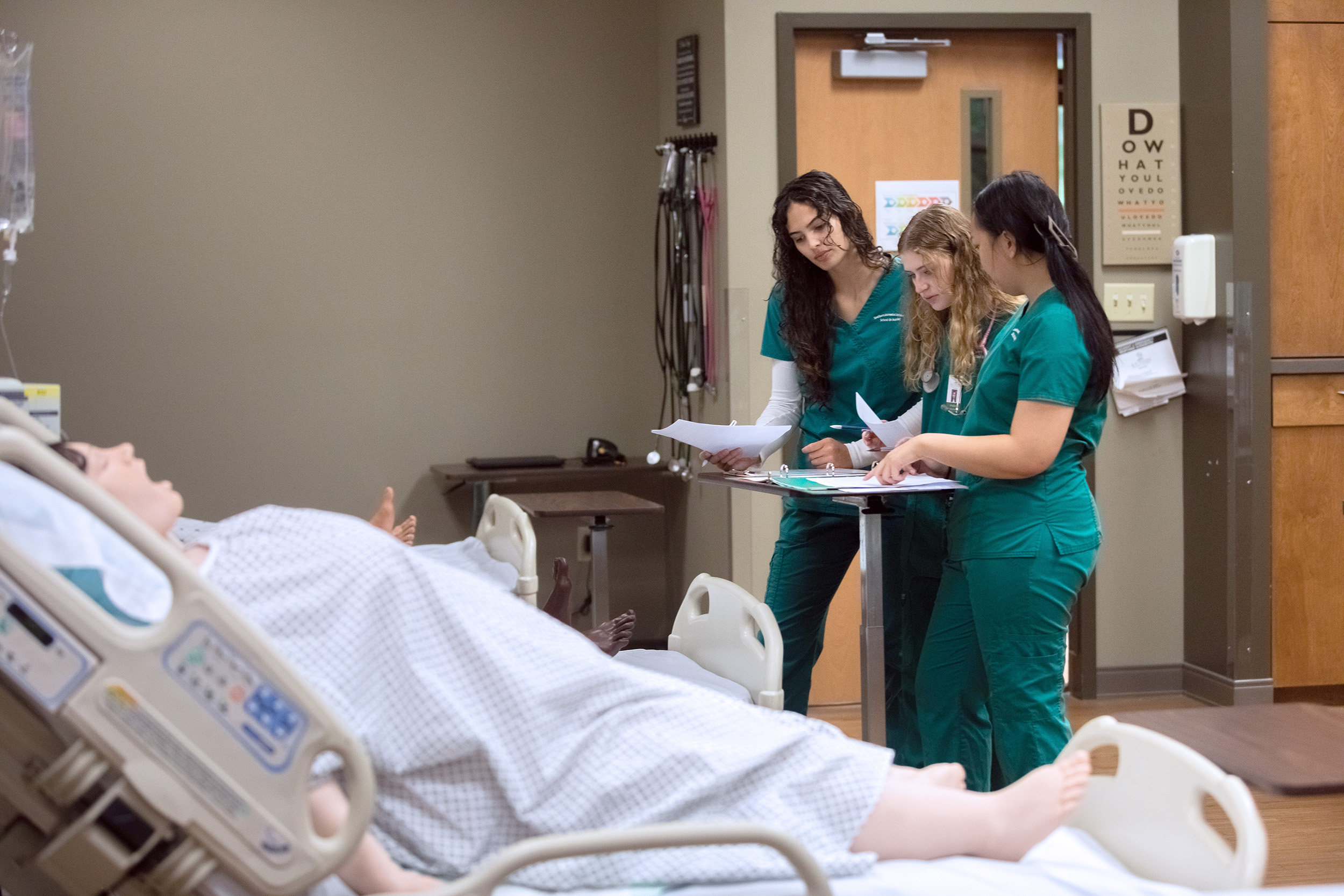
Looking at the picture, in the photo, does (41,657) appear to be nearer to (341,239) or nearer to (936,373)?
(936,373)

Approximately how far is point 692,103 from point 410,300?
1227 mm

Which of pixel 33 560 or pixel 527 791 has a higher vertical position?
pixel 33 560

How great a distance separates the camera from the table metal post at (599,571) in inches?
137

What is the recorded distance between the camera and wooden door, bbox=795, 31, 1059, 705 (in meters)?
3.88

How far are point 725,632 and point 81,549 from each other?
119 centimetres

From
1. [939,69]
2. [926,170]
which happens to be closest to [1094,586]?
[926,170]

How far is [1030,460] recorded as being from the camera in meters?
2.14

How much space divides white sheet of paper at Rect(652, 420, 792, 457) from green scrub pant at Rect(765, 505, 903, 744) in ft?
0.82

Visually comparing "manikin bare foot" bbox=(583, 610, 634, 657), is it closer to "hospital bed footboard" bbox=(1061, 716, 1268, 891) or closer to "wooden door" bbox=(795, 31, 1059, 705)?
"hospital bed footboard" bbox=(1061, 716, 1268, 891)

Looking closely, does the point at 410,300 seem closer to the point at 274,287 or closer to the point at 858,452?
the point at 274,287

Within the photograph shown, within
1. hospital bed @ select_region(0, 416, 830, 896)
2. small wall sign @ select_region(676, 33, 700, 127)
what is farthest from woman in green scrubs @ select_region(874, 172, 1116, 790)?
small wall sign @ select_region(676, 33, 700, 127)

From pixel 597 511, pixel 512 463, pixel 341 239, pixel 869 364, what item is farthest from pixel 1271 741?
pixel 341 239

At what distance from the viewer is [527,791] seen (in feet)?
4.61

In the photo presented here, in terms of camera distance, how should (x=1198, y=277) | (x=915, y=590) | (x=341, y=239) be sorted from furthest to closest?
(x=341, y=239) < (x=1198, y=277) < (x=915, y=590)
